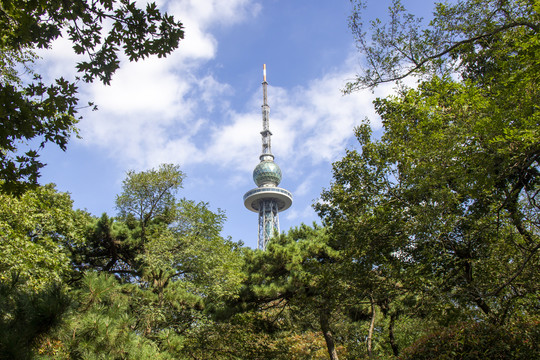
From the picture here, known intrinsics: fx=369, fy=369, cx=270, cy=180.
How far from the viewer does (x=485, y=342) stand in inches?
212

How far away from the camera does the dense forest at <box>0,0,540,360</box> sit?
4066 millimetres

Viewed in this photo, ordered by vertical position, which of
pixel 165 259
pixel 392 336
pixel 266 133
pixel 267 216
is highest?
pixel 266 133

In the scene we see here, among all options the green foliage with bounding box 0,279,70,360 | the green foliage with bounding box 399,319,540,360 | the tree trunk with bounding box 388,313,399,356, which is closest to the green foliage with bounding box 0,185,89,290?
the green foliage with bounding box 0,279,70,360

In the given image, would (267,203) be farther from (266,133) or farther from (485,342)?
(485,342)

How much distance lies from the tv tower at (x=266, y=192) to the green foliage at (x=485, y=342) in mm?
50981

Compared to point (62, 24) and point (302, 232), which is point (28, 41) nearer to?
point (62, 24)

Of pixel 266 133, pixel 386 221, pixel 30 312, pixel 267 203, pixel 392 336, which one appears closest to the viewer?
pixel 30 312

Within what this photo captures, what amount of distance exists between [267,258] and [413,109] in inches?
297

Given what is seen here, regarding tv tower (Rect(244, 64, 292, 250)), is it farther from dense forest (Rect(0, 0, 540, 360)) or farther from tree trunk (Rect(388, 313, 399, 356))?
dense forest (Rect(0, 0, 540, 360))

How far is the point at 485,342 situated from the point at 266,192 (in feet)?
176

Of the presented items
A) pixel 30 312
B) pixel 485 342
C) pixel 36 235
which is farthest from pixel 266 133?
pixel 30 312

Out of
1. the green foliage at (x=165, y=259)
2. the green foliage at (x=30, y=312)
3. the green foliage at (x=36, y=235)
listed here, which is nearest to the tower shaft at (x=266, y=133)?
the green foliage at (x=165, y=259)

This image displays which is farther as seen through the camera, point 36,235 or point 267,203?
point 267,203

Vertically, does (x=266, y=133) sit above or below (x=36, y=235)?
above
